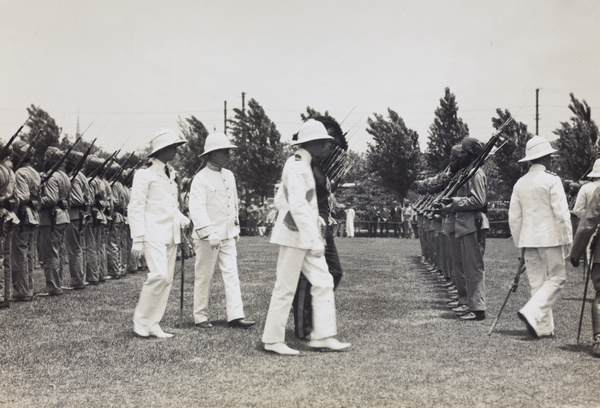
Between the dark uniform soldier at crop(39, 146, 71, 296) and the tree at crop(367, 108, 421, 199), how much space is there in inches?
1449

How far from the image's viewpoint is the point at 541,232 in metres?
8.05

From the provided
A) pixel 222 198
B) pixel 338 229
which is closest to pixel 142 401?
pixel 222 198

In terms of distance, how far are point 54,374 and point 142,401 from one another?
128 cm

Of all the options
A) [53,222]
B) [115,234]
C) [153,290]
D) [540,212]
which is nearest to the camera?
[153,290]

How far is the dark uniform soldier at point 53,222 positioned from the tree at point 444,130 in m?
34.0

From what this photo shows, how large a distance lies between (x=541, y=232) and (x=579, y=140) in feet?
19.4

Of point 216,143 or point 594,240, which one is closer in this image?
point 594,240

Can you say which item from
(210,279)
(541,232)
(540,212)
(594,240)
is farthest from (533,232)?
(210,279)

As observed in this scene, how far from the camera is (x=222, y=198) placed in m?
9.04

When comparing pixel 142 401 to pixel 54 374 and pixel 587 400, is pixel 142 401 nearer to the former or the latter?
pixel 54 374

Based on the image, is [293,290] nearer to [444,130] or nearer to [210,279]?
[210,279]

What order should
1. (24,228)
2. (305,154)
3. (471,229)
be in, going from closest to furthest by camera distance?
(305,154) < (471,229) < (24,228)

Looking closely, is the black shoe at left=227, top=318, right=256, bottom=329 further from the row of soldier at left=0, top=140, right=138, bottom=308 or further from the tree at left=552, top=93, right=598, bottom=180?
the tree at left=552, top=93, right=598, bottom=180

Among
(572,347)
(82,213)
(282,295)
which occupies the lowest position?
(572,347)
